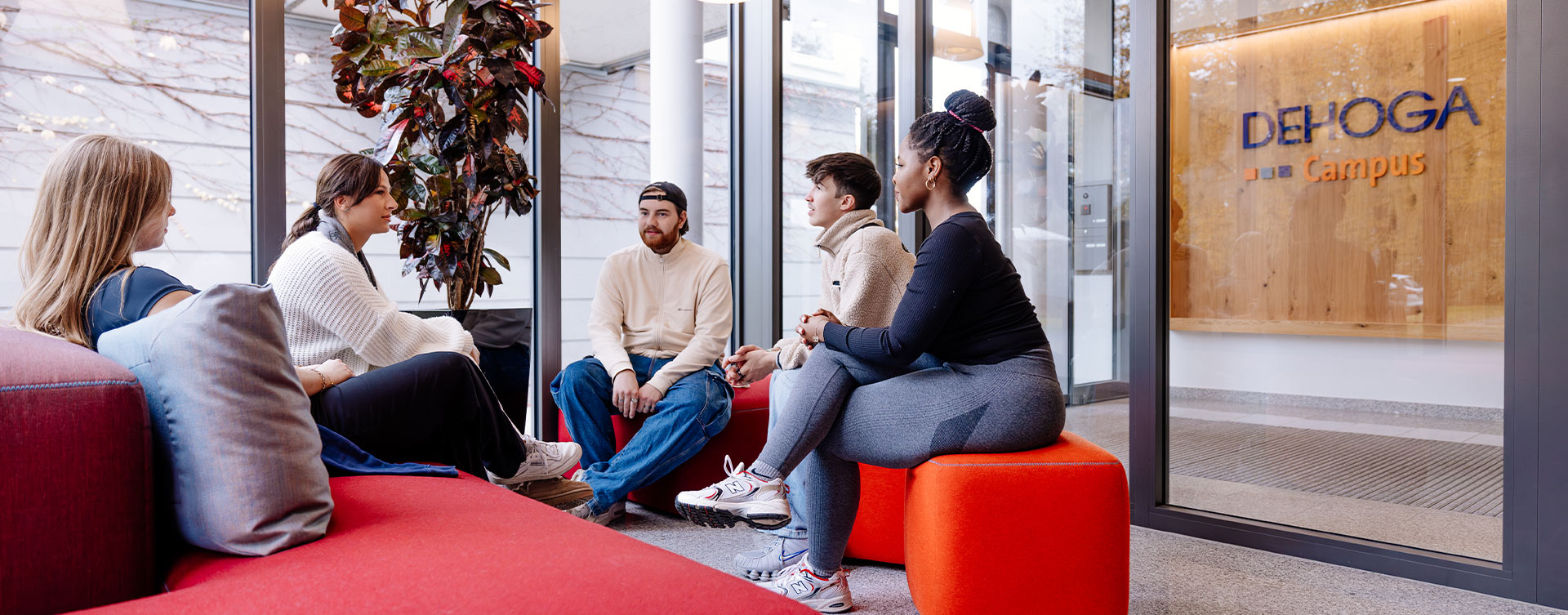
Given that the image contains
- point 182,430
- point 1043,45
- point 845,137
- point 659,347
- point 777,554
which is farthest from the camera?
point 845,137

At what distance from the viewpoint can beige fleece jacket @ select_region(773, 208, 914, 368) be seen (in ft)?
7.54

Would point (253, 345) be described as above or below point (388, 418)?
above

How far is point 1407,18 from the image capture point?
256 centimetres

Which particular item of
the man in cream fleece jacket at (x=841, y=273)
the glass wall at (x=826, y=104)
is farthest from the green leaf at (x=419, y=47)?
the glass wall at (x=826, y=104)

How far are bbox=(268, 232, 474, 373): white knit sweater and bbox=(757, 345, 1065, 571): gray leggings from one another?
963 mm

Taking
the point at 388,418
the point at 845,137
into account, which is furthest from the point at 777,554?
the point at 845,137

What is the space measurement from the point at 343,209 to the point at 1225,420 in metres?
2.78

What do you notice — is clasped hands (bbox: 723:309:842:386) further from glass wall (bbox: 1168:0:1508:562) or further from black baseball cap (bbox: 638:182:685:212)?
glass wall (bbox: 1168:0:1508:562)

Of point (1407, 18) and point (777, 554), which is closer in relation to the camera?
point (777, 554)

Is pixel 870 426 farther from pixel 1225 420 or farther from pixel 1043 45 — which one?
pixel 1043 45

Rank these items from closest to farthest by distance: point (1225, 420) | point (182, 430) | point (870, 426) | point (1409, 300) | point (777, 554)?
1. point (182, 430)
2. point (870, 426)
3. point (777, 554)
4. point (1409, 300)
5. point (1225, 420)

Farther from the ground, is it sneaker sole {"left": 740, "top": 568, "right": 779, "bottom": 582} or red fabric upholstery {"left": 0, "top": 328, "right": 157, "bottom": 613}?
red fabric upholstery {"left": 0, "top": 328, "right": 157, "bottom": 613}

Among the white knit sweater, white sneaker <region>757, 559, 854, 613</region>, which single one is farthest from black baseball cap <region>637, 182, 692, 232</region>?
white sneaker <region>757, 559, 854, 613</region>

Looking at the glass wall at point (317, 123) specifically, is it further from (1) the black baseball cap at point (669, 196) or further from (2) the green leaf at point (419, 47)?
(1) the black baseball cap at point (669, 196)
